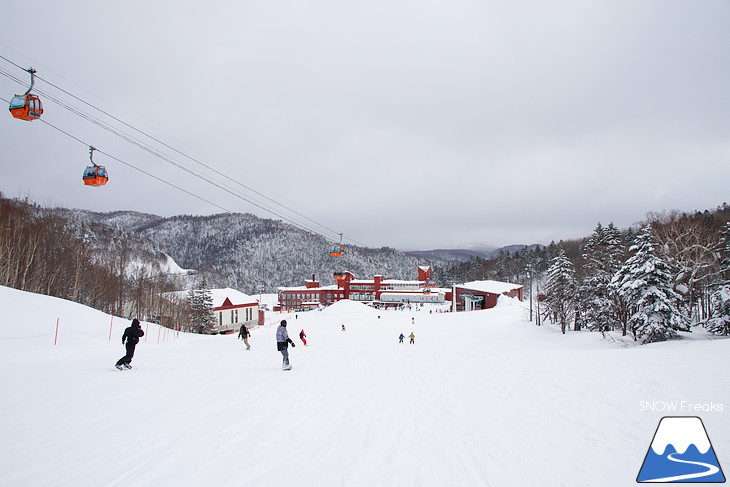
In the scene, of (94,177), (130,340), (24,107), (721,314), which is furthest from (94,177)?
(721,314)

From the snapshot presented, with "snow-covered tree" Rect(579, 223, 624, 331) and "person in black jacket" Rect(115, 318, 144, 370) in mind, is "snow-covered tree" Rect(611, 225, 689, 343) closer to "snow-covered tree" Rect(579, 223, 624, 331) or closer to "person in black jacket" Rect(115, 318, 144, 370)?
"snow-covered tree" Rect(579, 223, 624, 331)

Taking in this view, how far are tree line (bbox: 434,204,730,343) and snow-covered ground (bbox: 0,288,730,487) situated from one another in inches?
304

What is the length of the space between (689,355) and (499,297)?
62996mm

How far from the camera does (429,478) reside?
438cm

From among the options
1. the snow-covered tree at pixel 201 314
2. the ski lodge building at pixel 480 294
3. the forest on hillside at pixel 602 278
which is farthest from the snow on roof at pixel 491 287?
the snow-covered tree at pixel 201 314

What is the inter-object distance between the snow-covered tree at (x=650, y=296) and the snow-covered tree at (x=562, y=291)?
11662 mm

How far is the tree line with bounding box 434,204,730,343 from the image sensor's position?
18.5m

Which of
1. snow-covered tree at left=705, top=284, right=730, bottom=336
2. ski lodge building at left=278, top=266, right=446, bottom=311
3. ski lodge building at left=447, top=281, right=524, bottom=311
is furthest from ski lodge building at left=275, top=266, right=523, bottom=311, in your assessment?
snow-covered tree at left=705, top=284, right=730, bottom=336

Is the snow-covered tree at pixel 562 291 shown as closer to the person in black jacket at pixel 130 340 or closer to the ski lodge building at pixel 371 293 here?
the person in black jacket at pixel 130 340

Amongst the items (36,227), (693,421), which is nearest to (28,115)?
(693,421)

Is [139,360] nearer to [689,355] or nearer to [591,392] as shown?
[591,392]

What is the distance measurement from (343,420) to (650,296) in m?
19.7

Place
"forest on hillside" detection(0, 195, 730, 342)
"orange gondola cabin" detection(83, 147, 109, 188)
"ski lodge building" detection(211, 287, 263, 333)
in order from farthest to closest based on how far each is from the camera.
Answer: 1. "ski lodge building" detection(211, 287, 263, 333)
2. "forest on hillside" detection(0, 195, 730, 342)
3. "orange gondola cabin" detection(83, 147, 109, 188)

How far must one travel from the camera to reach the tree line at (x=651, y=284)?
60.5 feet
